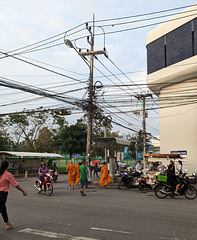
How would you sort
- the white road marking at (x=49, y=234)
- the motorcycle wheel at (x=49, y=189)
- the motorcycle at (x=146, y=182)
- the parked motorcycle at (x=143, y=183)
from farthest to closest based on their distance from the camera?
the parked motorcycle at (x=143, y=183) < the motorcycle at (x=146, y=182) < the motorcycle wheel at (x=49, y=189) < the white road marking at (x=49, y=234)

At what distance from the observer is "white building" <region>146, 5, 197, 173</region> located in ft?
66.3

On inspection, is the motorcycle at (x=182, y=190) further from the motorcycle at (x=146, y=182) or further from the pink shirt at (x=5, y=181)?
the pink shirt at (x=5, y=181)

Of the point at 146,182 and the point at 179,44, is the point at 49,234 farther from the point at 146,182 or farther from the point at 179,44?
the point at 179,44

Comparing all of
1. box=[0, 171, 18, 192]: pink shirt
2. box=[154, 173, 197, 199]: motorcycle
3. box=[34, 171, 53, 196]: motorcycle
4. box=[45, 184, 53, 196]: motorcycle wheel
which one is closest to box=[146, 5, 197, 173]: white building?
box=[154, 173, 197, 199]: motorcycle

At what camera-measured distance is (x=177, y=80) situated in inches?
845

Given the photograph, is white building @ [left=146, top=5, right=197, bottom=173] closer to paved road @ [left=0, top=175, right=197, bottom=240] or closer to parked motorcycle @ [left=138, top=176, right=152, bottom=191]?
parked motorcycle @ [left=138, top=176, right=152, bottom=191]

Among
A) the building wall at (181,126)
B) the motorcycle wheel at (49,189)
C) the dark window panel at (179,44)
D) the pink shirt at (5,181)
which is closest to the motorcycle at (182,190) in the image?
the motorcycle wheel at (49,189)

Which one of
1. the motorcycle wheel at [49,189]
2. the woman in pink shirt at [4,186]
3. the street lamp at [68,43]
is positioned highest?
the street lamp at [68,43]

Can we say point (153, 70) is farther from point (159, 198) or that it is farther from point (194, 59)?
point (159, 198)

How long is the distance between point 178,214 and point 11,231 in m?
4.78

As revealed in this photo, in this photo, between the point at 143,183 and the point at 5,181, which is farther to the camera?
the point at 143,183

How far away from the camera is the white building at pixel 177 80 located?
66.3 feet

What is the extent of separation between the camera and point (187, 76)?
20.5m

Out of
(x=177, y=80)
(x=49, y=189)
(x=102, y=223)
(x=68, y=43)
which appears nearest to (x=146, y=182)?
(x=49, y=189)
